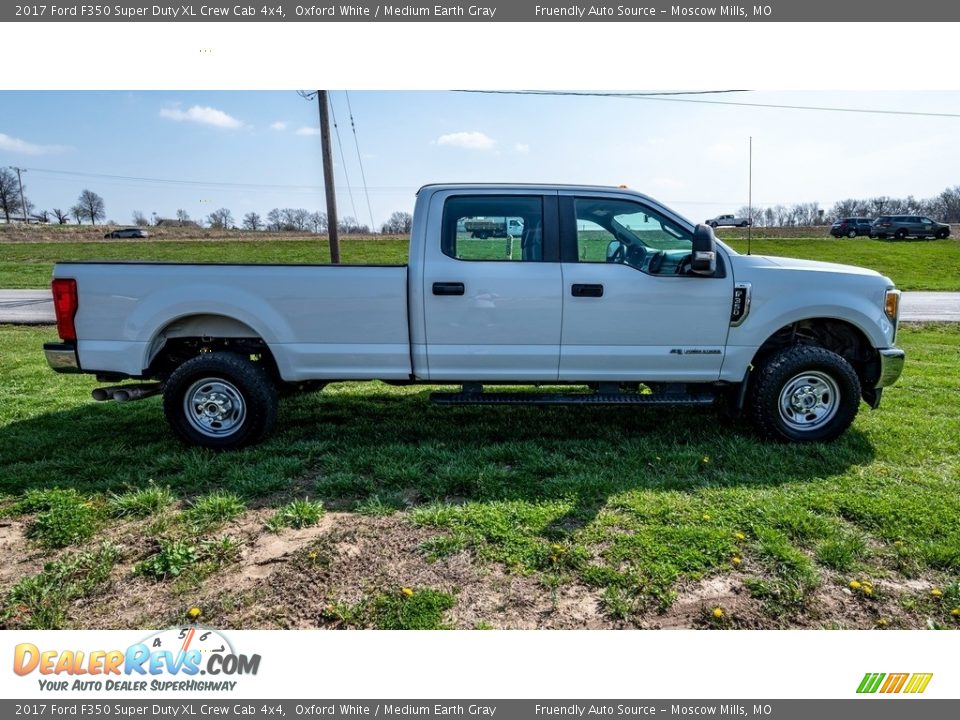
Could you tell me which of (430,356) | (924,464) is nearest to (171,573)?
(430,356)

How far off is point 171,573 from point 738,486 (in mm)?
3486

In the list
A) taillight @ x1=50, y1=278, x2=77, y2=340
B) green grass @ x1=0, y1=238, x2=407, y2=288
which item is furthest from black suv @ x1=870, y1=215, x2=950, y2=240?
taillight @ x1=50, y1=278, x2=77, y2=340

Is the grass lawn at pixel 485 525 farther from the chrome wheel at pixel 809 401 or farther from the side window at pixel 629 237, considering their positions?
the side window at pixel 629 237

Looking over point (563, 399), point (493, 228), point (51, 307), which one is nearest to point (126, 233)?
point (51, 307)

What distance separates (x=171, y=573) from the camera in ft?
9.86

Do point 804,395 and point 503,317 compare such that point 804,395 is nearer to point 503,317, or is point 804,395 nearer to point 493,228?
point 503,317

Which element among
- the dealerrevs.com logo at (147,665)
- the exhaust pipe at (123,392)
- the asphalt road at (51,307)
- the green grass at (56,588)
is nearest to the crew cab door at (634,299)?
the dealerrevs.com logo at (147,665)

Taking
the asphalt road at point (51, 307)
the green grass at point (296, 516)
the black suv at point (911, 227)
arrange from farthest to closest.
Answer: the black suv at point (911, 227) → the asphalt road at point (51, 307) → the green grass at point (296, 516)

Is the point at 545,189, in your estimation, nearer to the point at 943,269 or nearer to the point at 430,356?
the point at 430,356

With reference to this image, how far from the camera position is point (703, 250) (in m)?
4.16

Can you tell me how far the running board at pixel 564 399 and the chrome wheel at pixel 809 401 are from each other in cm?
61

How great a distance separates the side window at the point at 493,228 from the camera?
4535 mm

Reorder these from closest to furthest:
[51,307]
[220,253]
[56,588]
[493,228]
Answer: [56,588], [493,228], [51,307], [220,253]

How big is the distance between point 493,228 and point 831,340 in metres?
3.09
